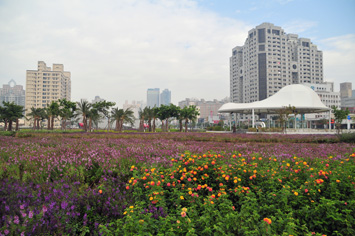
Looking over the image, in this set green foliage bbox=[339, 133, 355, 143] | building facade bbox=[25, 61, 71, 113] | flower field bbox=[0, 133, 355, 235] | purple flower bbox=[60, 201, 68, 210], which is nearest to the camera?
flower field bbox=[0, 133, 355, 235]

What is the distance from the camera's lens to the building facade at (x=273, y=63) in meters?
133

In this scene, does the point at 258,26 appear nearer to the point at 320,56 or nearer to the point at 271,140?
the point at 320,56

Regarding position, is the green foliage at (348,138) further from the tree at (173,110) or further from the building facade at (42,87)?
the building facade at (42,87)

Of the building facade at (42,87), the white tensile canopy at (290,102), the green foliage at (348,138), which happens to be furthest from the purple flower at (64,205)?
the building facade at (42,87)

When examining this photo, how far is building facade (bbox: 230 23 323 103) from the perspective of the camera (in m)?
133

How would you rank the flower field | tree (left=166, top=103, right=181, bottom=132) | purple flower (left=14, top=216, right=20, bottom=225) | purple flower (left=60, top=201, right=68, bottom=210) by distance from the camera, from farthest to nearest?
tree (left=166, top=103, right=181, bottom=132)
purple flower (left=60, top=201, right=68, bottom=210)
the flower field
purple flower (left=14, top=216, right=20, bottom=225)

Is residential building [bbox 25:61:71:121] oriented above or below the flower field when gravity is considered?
above

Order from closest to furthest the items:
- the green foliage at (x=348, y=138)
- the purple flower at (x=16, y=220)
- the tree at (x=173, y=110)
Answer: the purple flower at (x=16, y=220), the green foliage at (x=348, y=138), the tree at (x=173, y=110)

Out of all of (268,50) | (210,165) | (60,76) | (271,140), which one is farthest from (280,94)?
(60,76)

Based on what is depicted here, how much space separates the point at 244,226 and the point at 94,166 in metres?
4.00

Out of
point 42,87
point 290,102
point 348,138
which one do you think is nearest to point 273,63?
point 290,102

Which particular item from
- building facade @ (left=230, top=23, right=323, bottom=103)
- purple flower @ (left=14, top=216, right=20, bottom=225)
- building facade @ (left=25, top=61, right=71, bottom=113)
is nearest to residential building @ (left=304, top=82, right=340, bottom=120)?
building facade @ (left=230, top=23, right=323, bottom=103)

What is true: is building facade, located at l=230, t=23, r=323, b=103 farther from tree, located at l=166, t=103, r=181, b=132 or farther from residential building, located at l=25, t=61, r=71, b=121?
residential building, located at l=25, t=61, r=71, b=121

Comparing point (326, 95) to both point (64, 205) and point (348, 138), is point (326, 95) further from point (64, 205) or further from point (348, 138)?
point (64, 205)
